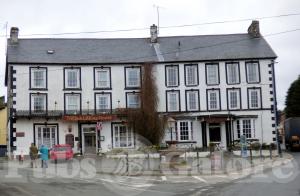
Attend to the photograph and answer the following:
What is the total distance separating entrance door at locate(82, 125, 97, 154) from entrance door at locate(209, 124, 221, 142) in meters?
10.8

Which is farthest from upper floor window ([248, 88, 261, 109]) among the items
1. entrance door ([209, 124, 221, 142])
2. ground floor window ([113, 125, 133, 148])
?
ground floor window ([113, 125, 133, 148])

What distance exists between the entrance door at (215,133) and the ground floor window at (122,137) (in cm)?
746

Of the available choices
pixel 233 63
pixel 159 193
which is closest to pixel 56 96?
pixel 233 63

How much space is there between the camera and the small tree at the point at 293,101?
68.9m

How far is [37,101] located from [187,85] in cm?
1391

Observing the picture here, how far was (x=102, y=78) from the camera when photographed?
4791 centimetres

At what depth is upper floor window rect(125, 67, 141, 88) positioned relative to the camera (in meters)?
48.2

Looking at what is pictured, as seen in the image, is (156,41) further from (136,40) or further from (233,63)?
(233,63)

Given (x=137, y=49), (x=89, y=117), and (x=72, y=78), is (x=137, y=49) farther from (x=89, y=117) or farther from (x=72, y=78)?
(x=89, y=117)

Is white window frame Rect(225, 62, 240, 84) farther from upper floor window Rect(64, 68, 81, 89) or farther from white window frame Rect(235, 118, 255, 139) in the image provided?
upper floor window Rect(64, 68, 81, 89)

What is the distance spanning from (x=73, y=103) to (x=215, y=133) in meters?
13.5

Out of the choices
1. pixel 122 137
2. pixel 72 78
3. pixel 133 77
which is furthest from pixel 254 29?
pixel 72 78

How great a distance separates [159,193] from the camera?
17.6m

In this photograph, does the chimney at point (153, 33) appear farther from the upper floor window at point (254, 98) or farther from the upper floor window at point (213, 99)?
the upper floor window at point (254, 98)
